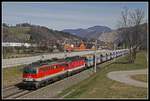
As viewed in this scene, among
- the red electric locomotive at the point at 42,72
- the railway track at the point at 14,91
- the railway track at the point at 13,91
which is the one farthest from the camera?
the red electric locomotive at the point at 42,72

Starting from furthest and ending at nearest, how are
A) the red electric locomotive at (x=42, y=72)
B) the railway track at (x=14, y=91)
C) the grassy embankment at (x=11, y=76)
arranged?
the grassy embankment at (x=11, y=76)
the red electric locomotive at (x=42, y=72)
the railway track at (x=14, y=91)

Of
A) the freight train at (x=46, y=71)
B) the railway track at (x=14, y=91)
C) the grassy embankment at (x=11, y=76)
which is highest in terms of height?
the freight train at (x=46, y=71)

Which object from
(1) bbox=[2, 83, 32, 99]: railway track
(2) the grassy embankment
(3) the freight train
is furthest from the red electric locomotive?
(2) the grassy embankment

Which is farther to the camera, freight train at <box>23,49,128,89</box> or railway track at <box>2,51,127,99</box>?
freight train at <box>23,49,128,89</box>

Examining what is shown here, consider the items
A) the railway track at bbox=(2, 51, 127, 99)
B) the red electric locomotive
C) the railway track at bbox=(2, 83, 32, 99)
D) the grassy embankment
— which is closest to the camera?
the railway track at bbox=(2, 51, 127, 99)

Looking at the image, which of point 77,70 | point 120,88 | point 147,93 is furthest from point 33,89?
point 77,70

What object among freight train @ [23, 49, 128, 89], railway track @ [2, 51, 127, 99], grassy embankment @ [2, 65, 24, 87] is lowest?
railway track @ [2, 51, 127, 99]

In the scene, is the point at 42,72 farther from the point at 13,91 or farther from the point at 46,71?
the point at 13,91

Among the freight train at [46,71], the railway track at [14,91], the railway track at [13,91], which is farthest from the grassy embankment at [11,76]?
the freight train at [46,71]

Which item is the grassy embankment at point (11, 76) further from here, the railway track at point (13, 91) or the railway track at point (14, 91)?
the railway track at point (13, 91)

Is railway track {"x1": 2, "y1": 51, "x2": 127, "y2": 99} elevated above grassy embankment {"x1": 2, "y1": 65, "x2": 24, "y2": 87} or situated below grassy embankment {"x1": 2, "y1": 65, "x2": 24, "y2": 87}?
below

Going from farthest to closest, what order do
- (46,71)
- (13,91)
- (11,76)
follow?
(11,76), (46,71), (13,91)

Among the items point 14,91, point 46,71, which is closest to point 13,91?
point 14,91

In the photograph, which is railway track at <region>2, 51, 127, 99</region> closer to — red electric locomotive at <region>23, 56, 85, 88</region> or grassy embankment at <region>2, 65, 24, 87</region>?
red electric locomotive at <region>23, 56, 85, 88</region>
